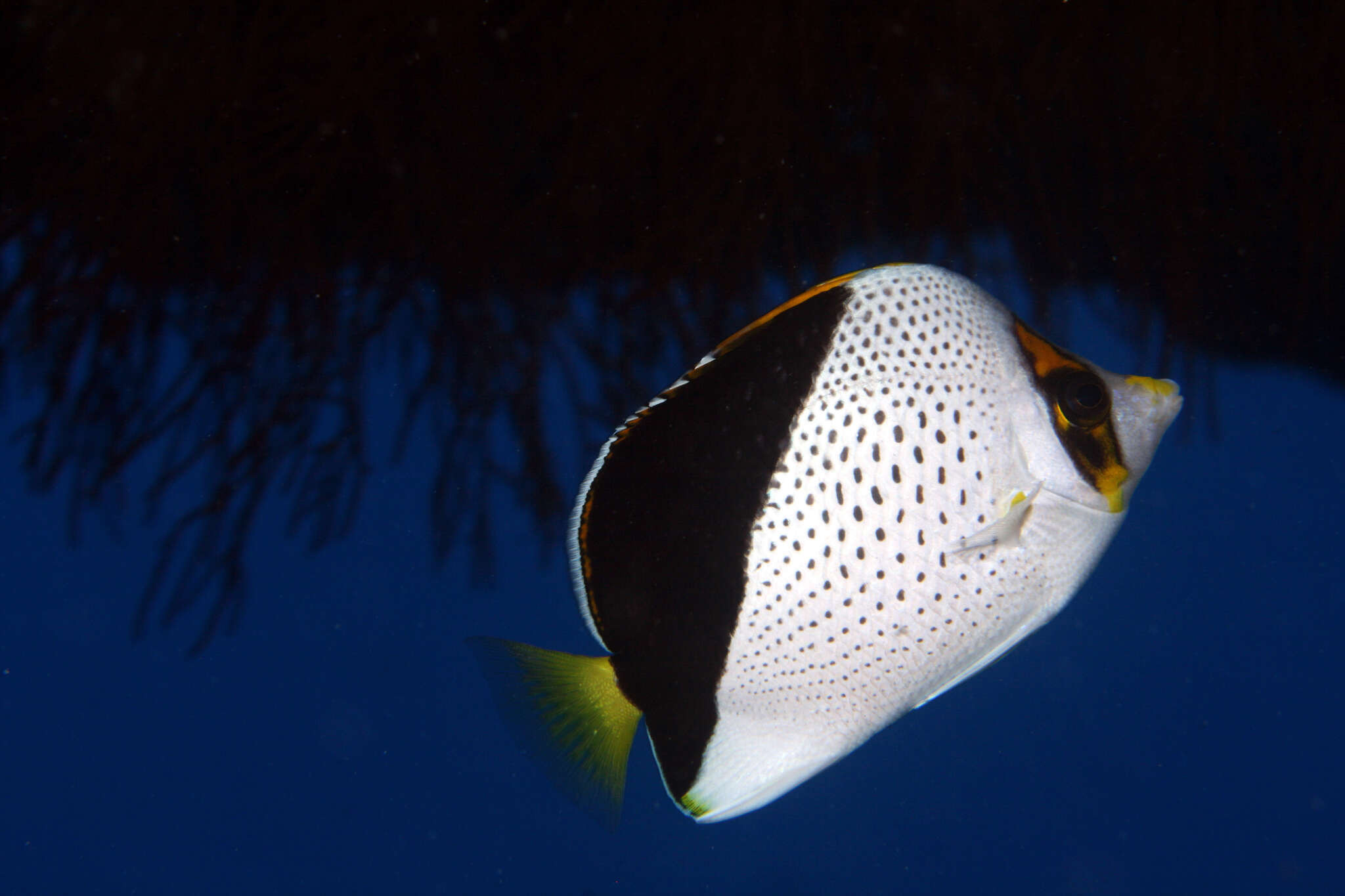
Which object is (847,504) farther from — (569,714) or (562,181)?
(562,181)

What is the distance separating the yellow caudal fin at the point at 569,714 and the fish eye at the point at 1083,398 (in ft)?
2.77

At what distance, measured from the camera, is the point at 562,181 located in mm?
1873

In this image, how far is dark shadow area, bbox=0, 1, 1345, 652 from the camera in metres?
1.65

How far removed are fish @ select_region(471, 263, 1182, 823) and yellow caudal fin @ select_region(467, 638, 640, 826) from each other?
67mm

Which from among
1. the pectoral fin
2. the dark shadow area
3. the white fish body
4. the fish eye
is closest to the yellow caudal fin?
the white fish body

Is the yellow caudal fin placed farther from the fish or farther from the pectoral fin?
the pectoral fin

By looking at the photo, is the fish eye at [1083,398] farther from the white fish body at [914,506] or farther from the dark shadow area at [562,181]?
the dark shadow area at [562,181]

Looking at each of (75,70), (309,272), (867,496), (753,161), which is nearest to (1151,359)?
(753,161)

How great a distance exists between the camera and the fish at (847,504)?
3.58 ft

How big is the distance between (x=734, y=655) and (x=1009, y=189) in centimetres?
152

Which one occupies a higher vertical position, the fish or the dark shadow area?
the dark shadow area

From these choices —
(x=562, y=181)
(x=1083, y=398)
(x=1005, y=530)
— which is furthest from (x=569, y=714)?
(x=562, y=181)

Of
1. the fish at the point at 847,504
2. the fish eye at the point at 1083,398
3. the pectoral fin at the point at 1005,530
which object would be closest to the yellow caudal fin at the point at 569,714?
the fish at the point at 847,504

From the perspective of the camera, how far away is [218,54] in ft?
5.51
